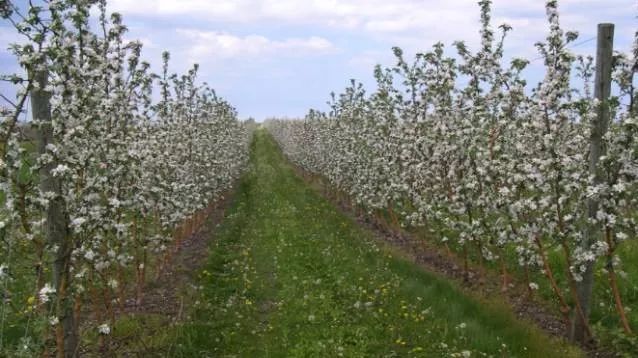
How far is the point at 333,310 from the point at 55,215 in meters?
5.93

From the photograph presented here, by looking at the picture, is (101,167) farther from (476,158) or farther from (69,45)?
(476,158)

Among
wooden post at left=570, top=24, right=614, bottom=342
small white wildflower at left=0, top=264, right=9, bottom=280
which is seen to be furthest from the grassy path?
→ small white wildflower at left=0, top=264, right=9, bottom=280

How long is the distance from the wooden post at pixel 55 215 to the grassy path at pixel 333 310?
94.9 inches

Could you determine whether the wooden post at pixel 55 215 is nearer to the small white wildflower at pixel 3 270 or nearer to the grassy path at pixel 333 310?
the small white wildflower at pixel 3 270

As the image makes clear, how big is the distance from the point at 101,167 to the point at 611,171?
310 inches

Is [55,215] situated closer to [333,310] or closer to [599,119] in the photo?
[333,310]

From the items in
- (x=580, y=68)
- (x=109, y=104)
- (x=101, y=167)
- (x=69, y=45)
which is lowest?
(x=101, y=167)

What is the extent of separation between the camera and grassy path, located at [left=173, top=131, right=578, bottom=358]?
9320mm

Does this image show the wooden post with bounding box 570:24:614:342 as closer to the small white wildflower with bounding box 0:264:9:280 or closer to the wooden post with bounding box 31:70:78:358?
the wooden post with bounding box 31:70:78:358

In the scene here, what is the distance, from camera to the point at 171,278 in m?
14.6

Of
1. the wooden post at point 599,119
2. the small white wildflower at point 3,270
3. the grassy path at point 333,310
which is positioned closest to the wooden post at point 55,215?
the small white wildflower at point 3,270

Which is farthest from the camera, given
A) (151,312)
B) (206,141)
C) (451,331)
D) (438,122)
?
(206,141)

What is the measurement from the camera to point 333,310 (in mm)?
11289

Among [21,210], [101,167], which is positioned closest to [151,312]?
[101,167]
